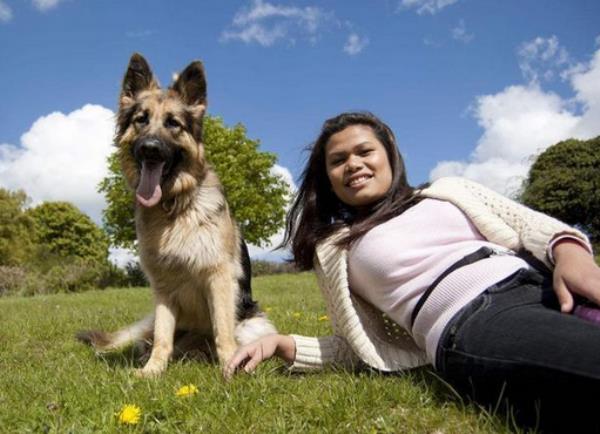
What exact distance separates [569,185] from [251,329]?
115 feet

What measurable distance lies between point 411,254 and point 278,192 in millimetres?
34822

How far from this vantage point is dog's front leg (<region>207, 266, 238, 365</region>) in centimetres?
452

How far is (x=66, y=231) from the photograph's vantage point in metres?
55.3

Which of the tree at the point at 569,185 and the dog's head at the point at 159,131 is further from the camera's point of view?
the tree at the point at 569,185

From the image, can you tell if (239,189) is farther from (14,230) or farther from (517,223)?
(517,223)

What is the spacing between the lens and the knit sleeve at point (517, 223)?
2945 mm

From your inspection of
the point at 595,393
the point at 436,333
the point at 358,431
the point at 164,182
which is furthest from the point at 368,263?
the point at 164,182

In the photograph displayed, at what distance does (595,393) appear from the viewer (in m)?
2.11

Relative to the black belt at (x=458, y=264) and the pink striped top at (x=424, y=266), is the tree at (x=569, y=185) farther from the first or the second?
the black belt at (x=458, y=264)

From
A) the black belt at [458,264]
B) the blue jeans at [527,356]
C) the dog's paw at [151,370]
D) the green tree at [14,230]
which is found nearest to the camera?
the blue jeans at [527,356]

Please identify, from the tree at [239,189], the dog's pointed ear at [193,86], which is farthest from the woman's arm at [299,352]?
the tree at [239,189]

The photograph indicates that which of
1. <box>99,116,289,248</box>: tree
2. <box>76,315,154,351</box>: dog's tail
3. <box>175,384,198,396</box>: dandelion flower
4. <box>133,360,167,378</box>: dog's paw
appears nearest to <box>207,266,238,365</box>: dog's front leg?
<box>133,360,167,378</box>: dog's paw

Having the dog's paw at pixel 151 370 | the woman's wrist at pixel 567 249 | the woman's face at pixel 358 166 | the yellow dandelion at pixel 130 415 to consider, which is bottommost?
the dog's paw at pixel 151 370

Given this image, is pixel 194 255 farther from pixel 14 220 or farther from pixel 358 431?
pixel 14 220
